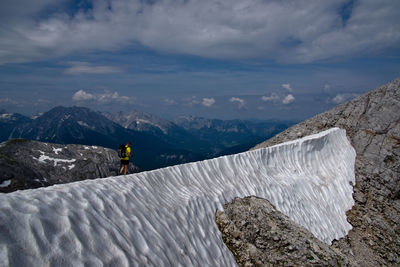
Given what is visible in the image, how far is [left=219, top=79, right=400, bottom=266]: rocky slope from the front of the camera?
1745cm

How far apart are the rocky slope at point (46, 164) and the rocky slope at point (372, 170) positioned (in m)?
103

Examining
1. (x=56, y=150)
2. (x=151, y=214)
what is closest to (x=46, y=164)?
(x=56, y=150)

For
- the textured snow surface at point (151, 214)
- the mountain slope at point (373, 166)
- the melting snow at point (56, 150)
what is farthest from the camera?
the melting snow at point (56, 150)

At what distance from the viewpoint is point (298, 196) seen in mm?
18438

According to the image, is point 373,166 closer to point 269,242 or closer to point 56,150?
point 269,242

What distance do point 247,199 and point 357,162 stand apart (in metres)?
19.1

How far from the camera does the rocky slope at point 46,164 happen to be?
318ft

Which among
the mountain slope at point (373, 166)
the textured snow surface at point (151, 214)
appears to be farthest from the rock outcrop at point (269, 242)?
Answer: the mountain slope at point (373, 166)

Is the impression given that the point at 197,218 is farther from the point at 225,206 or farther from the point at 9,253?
the point at 9,253

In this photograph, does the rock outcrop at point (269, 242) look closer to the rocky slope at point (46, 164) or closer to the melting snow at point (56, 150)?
the rocky slope at point (46, 164)

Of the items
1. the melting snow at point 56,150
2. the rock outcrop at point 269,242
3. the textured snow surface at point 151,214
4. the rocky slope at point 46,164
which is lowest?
the rocky slope at point 46,164

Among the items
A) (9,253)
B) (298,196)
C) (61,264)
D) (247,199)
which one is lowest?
(298,196)

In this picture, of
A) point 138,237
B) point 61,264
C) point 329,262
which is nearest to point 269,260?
point 329,262

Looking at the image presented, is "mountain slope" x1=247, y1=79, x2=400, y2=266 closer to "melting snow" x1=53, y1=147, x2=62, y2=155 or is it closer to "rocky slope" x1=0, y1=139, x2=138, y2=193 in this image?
"rocky slope" x1=0, y1=139, x2=138, y2=193
